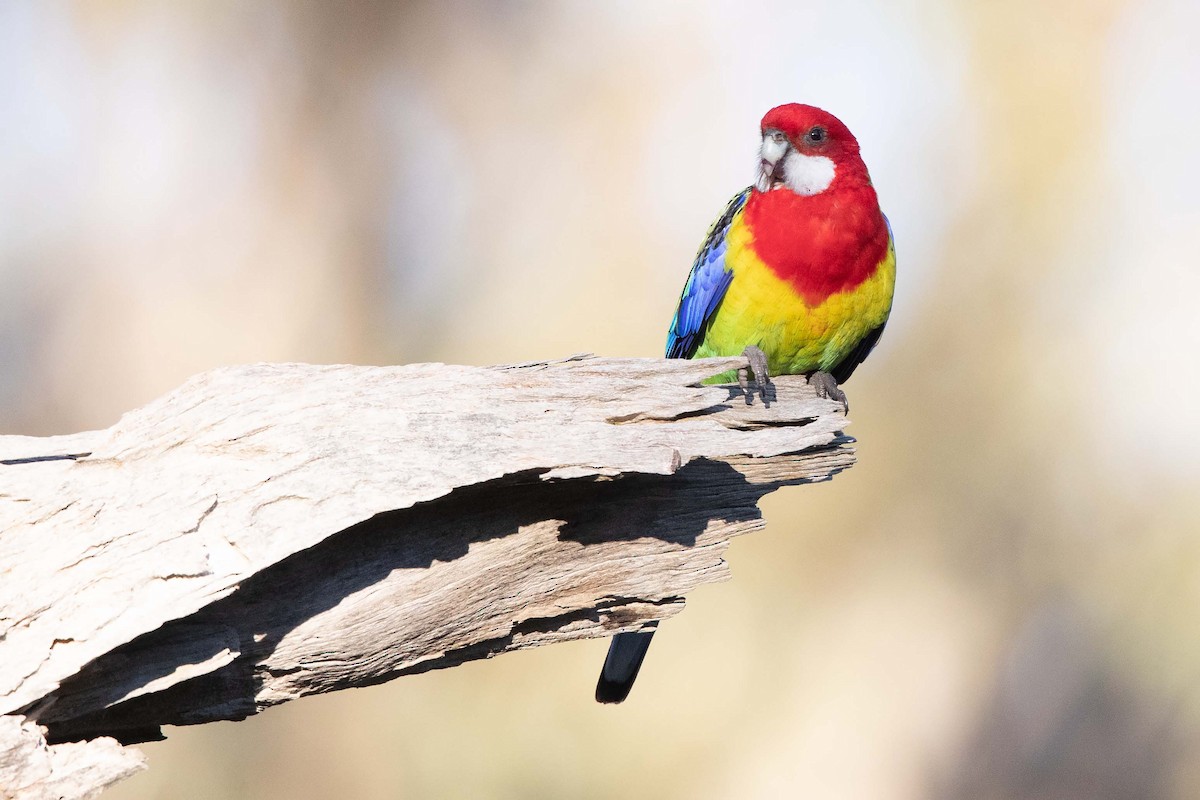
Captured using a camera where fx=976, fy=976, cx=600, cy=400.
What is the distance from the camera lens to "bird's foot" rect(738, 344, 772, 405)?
3.23 m

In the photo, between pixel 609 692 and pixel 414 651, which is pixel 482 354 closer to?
pixel 609 692

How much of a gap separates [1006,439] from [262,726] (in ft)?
18.9

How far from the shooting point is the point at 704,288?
12.9 ft

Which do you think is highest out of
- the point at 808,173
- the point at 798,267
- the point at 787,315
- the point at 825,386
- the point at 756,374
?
the point at 808,173

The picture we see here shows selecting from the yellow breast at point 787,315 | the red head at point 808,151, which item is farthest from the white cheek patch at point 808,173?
the yellow breast at point 787,315

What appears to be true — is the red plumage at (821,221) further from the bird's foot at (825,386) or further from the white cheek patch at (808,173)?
the bird's foot at (825,386)

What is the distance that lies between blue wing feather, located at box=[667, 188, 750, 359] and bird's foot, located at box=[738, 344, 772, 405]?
15.8 inches

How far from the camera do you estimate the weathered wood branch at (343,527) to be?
2.33 metres

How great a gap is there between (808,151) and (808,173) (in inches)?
3.7

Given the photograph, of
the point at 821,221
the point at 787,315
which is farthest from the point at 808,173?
the point at 787,315

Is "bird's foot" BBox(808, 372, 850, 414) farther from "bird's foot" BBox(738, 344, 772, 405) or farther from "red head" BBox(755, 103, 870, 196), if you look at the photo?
"red head" BBox(755, 103, 870, 196)

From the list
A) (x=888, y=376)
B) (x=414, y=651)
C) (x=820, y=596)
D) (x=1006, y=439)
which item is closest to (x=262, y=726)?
(x=820, y=596)

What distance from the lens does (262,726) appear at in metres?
6.79

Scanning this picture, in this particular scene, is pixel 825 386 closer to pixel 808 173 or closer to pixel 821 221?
pixel 821 221
